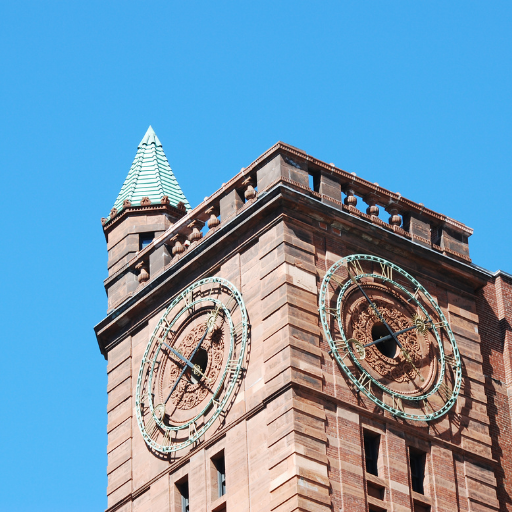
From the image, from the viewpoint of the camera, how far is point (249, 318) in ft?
196

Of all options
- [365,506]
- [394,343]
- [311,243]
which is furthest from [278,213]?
[365,506]

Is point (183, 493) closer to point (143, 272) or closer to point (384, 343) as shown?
point (384, 343)

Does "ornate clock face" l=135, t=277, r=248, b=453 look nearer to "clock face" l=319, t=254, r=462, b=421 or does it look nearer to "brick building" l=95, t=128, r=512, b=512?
"brick building" l=95, t=128, r=512, b=512

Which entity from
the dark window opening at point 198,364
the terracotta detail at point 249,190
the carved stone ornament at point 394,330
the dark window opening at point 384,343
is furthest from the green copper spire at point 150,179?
the dark window opening at point 384,343

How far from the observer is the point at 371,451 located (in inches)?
2292

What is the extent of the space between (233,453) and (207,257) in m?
7.17

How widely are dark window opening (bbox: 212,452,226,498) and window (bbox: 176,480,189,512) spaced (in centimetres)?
131

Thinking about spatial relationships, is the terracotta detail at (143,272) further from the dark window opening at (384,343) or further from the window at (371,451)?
the window at (371,451)

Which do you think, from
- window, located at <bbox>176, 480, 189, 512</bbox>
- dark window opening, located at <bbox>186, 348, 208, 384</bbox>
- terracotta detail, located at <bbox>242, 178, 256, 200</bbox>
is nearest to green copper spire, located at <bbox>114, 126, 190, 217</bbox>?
terracotta detail, located at <bbox>242, 178, 256, 200</bbox>

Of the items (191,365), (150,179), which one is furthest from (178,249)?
(150,179)

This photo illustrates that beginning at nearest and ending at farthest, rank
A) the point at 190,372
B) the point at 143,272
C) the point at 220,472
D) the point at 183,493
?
the point at 220,472 → the point at 183,493 → the point at 190,372 → the point at 143,272

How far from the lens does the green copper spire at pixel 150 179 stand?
68.5 m

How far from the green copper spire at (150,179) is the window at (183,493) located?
38.7 ft

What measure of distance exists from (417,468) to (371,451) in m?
1.66
